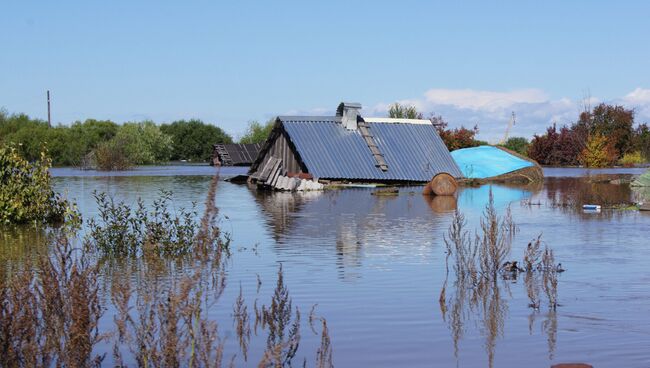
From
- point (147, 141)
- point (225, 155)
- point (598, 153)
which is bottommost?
point (598, 153)

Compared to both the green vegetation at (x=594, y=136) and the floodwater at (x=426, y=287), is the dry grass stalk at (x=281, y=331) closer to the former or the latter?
the floodwater at (x=426, y=287)

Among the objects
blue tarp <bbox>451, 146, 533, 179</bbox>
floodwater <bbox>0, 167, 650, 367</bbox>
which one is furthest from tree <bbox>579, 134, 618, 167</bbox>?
floodwater <bbox>0, 167, 650, 367</bbox>

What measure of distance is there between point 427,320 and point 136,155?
248 feet

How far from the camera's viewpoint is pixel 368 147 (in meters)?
43.1

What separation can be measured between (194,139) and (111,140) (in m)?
34.8

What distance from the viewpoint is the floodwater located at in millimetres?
8664

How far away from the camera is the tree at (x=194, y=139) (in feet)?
384

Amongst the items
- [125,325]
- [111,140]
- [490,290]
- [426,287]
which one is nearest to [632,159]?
[111,140]

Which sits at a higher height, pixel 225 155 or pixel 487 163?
pixel 225 155

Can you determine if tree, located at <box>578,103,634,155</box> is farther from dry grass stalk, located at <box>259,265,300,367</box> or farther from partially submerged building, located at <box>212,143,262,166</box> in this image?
dry grass stalk, located at <box>259,265,300,367</box>

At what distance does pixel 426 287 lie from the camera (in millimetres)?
12102

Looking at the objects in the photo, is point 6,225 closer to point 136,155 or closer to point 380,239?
point 380,239

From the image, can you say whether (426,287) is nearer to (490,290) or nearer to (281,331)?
(490,290)

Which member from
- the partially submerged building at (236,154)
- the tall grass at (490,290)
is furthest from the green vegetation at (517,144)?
the tall grass at (490,290)
